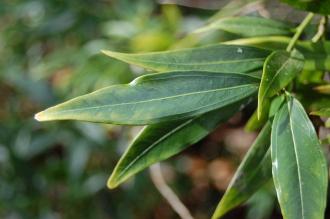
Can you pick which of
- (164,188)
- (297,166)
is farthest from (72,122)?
(297,166)

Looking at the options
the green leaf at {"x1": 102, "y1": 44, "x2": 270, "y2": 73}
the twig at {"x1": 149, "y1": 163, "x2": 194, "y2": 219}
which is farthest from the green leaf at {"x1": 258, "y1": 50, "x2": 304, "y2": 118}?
the twig at {"x1": 149, "y1": 163, "x2": 194, "y2": 219}

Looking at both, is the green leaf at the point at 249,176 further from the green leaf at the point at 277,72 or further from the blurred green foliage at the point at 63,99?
the blurred green foliage at the point at 63,99

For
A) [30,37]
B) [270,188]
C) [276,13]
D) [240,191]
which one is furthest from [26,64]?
[240,191]

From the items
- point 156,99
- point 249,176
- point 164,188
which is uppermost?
point 156,99

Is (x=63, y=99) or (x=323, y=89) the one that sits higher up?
(x=323, y=89)

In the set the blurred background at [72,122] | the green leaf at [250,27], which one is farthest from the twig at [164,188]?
the green leaf at [250,27]

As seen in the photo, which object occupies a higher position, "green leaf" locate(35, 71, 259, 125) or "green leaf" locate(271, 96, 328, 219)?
"green leaf" locate(35, 71, 259, 125)

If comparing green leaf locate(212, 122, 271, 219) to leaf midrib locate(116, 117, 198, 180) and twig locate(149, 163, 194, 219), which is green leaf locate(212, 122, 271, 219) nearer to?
leaf midrib locate(116, 117, 198, 180)

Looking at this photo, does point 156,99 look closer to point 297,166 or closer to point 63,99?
point 297,166
